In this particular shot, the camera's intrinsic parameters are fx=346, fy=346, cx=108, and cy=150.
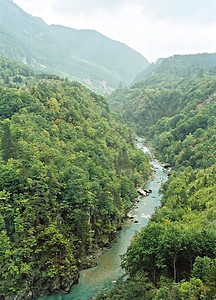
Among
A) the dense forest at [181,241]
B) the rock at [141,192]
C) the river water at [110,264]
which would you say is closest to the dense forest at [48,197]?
the river water at [110,264]

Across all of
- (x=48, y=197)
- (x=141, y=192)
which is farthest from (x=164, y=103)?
(x=48, y=197)

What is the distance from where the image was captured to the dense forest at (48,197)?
1587 inches

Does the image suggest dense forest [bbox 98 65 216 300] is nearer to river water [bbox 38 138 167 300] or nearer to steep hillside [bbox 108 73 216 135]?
river water [bbox 38 138 167 300]

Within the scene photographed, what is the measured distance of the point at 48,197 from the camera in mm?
46250

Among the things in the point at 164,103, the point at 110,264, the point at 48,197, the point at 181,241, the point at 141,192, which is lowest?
the point at 110,264

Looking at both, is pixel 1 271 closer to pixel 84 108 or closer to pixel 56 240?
pixel 56 240

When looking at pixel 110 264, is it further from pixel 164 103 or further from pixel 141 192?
pixel 164 103

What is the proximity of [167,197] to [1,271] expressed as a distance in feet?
105

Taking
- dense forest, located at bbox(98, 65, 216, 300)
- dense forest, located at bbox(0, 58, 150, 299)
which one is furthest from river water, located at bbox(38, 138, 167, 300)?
dense forest, located at bbox(98, 65, 216, 300)

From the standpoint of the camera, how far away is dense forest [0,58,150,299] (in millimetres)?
40312

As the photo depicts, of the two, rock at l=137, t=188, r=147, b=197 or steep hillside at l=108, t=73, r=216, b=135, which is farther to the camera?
steep hillside at l=108, t=73, r=216, b=135

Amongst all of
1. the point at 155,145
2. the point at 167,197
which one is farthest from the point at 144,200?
the point at 155,145

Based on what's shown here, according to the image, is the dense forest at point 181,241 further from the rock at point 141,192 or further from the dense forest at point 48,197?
the rock at point 141,192

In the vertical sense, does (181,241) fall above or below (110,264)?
above
